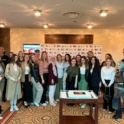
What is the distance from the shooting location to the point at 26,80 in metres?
3.67

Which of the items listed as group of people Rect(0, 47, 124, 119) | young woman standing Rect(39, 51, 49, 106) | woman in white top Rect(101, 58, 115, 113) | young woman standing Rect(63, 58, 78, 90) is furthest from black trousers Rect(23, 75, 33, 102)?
woman in white top Rect(101, 58, 115, 113)

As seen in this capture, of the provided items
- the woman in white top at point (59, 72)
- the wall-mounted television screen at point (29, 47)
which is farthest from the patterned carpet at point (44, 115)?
the wall-mounted television screen at point (29, 47)

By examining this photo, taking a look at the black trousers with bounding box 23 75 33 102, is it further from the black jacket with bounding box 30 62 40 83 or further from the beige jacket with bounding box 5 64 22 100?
the beige jacket with bounding box 5 64 22 100

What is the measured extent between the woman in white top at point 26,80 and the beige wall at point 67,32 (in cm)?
281

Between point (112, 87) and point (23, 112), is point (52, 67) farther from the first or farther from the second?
point (112, 87)

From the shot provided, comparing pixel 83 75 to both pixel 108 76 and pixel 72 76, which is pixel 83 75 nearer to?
pixel 72 76

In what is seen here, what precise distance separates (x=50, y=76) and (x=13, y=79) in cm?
99

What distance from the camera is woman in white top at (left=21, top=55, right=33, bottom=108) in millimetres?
3607

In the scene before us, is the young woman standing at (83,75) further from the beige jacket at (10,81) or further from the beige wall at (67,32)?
the beige wall at (67,32)

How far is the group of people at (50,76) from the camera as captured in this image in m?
3.39

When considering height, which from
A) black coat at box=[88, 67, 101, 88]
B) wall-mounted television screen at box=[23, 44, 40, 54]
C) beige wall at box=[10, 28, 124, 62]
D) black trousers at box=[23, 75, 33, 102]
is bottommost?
black trousers at box=[23, 75, 33, 102]

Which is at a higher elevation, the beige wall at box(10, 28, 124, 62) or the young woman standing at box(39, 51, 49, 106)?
the beige wall at box(10, 28, 124, 62)

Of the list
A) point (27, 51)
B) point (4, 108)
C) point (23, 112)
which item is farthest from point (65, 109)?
point (27, 51)

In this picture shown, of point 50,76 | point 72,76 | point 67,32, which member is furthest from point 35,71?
point 67,32
